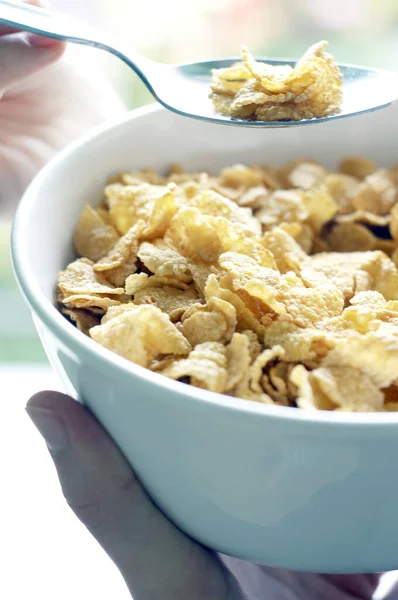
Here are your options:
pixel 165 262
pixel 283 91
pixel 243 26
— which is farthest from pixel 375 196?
pixel 243 26

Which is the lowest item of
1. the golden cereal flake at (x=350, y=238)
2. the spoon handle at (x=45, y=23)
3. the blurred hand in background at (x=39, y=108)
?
the golden cereal flake at (x=350, y=238)

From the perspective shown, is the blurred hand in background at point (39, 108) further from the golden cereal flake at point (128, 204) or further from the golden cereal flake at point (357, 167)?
the golden cereal flake at point (357, 167)

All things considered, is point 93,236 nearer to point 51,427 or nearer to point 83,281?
point 83,281

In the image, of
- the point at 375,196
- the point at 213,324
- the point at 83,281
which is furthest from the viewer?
the point at 375,196

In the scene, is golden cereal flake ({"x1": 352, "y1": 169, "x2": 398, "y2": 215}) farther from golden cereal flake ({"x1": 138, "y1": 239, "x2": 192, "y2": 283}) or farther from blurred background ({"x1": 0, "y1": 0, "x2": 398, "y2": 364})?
blurred background ({"x1": 0, "y1": 0, "x2": 398, "y2": 364})

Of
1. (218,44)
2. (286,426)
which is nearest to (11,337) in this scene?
(218,44)

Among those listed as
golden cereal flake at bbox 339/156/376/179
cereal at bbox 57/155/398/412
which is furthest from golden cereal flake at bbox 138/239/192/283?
golden cereal flake at bbox 339/156/376/179

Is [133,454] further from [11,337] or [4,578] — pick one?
[11,337]

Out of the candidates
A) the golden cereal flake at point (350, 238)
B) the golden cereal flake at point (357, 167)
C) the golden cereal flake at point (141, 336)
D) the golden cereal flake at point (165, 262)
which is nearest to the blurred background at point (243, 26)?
the golden cereal flake at point (357, 167)
